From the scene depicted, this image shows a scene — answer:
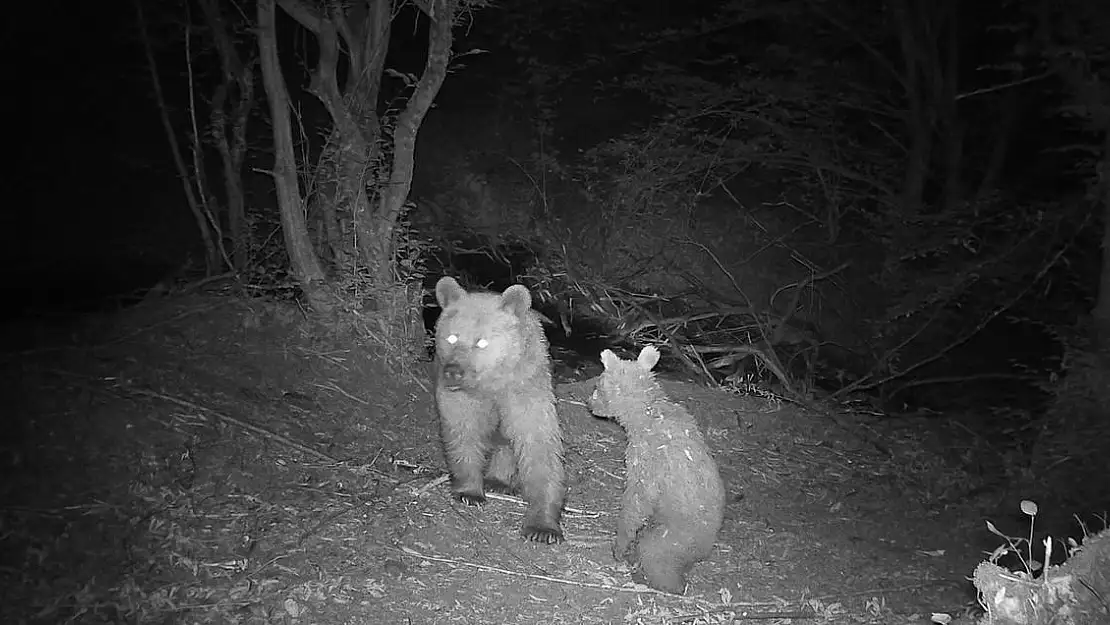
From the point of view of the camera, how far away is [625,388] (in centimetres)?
548

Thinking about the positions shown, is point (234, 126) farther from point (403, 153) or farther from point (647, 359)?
point (647, 359)

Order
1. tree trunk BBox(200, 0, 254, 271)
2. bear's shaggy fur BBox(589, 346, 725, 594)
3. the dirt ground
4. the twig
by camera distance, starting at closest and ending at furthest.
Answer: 1. the dirt ground
2. bear's shaggy fur BBox(589, 346, 725, 594)
3. the twig
4. tree trunk BBox(200, 0, 254, 271)

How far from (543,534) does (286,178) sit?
4.33 m

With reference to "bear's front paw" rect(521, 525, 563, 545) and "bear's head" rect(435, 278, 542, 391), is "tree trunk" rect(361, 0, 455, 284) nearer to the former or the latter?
"bear's head" rect(435, 278, 542, 391)

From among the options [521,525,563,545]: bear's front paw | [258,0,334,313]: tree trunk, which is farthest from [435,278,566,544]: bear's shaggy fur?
[258,0,334,313]: tree trunk

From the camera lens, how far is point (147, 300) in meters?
8.91

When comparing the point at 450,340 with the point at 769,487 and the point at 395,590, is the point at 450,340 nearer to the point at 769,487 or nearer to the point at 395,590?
the point at 395,590

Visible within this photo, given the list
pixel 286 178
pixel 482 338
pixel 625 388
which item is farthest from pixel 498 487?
pixel 286 178

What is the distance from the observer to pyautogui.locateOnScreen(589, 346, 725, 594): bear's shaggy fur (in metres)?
5.11

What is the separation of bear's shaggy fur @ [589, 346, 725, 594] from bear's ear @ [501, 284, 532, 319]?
81 centimetres

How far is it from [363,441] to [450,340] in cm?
161

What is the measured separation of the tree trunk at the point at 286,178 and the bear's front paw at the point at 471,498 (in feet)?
10.2

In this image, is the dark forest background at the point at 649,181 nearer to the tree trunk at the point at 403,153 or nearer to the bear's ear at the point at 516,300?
the tree trunk at the point at 403,153

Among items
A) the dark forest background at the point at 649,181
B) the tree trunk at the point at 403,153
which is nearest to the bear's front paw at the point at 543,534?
the dark forest background at the point at 649,181
